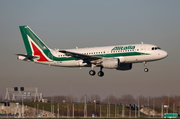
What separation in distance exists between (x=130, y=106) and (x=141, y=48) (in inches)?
Answer: 964

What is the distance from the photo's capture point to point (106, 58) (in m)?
64.7

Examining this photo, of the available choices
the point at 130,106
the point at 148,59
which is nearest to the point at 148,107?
the point at 130,106

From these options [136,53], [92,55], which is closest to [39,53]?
[92,55]

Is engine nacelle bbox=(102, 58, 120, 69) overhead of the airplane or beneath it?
beneath

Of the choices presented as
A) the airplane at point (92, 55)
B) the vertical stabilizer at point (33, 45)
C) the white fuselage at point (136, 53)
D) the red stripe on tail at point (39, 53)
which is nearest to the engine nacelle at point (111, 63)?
the airplane at point (92, 55)

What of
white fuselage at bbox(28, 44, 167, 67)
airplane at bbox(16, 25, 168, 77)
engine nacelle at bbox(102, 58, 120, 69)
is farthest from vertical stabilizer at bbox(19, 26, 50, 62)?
engine nacelle at bbox(102, 58, 120, 69)

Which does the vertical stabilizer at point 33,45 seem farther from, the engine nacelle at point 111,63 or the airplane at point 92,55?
the engine nacelle at point 111,63

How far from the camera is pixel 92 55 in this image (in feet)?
218

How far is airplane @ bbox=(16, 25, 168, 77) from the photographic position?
207ft

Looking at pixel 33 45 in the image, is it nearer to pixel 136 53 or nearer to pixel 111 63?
pixel 111 63

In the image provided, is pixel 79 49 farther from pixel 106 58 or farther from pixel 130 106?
pixel 130 106

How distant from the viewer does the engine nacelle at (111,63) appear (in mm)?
62812

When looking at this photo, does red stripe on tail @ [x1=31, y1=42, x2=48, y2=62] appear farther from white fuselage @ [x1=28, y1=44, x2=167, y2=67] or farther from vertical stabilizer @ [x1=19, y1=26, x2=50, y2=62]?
white fuselage @ [x1=28, y1=44, x2=167, y2=67]

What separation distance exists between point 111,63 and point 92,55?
17.6 ft
